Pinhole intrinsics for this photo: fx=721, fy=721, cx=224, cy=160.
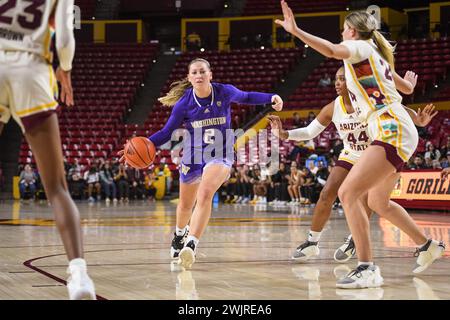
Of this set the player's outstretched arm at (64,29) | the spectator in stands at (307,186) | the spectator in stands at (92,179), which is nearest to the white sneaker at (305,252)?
the player's outstretched arm at (64,29)

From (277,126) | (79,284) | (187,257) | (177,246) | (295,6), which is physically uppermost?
(295,6)

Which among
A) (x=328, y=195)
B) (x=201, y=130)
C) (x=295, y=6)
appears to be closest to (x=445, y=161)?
(x=328, y=195)

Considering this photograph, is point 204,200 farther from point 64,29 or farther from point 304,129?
point 64,29

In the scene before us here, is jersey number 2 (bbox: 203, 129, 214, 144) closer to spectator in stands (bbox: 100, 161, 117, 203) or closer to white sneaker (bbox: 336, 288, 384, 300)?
white sneaker (bbox: 336, 288, 384, 300)

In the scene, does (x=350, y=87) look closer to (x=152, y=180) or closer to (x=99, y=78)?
(x=152, y=180)

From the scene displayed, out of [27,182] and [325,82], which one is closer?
[27,182]

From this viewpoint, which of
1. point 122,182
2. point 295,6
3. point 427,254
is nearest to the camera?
point 427,254

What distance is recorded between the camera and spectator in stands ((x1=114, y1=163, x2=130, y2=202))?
22.7m

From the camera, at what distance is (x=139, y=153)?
22.2 feet

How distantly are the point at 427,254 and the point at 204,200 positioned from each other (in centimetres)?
189

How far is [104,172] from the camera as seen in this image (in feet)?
73.6

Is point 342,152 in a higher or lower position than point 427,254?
higher
